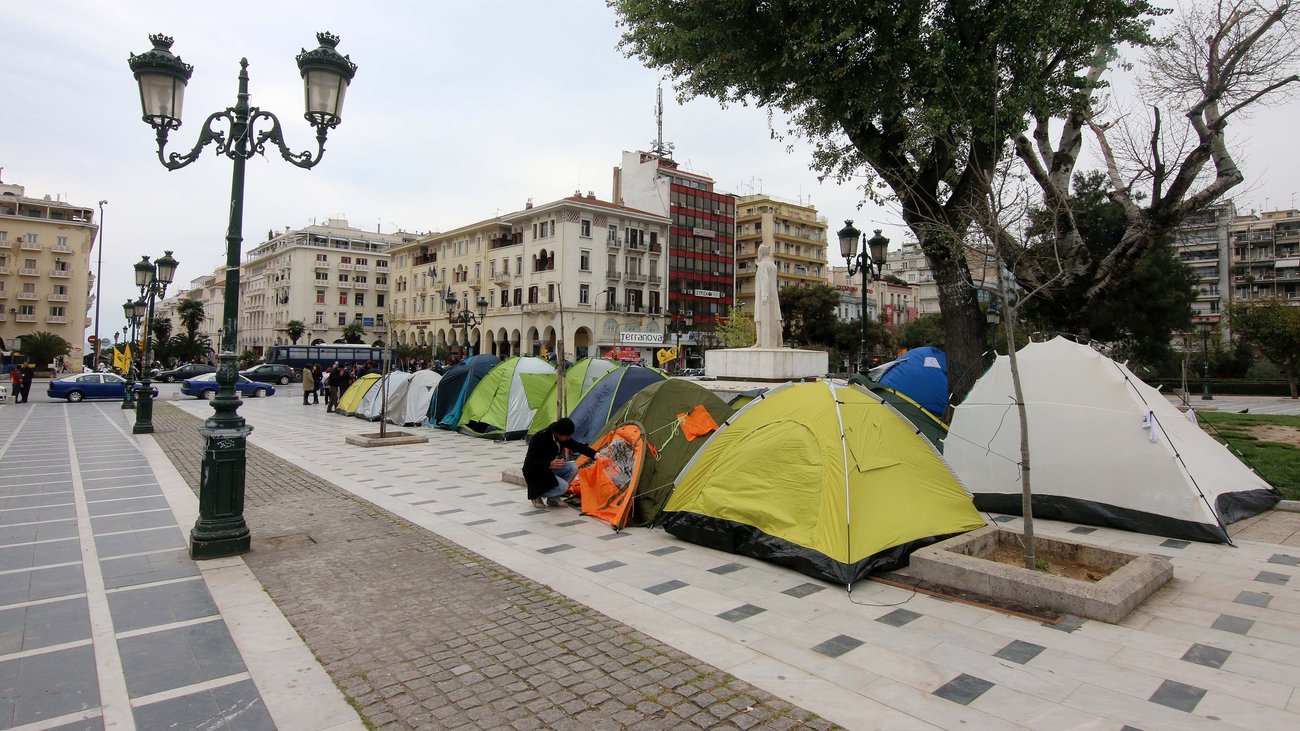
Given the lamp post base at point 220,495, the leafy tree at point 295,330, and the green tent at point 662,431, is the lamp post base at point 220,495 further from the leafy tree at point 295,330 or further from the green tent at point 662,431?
the leafy tree at point 295,330

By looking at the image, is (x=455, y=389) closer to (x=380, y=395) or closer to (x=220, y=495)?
(x=380, y=395)

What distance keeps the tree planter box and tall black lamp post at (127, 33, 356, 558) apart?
20.5 feet

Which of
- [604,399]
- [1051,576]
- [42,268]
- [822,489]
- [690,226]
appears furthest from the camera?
[42,268]

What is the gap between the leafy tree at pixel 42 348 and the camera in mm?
53344

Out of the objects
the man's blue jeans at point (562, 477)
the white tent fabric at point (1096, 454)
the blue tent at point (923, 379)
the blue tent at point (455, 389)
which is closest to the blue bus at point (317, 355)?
the blue tent at point (455, 389)

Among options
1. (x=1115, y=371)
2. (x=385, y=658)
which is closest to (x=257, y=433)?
(x=385, y=658)

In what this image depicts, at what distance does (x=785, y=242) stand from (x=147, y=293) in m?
61.5

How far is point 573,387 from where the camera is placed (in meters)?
15.0

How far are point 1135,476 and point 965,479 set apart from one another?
174 centimetres

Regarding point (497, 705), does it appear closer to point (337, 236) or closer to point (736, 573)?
point (736, 573)

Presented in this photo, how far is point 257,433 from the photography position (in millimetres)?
16906

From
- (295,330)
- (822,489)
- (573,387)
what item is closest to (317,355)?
(295,330)

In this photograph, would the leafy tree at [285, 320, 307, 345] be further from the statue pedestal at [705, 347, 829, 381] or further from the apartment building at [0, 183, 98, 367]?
the statue pedestal at [705, 347, 829, 381]

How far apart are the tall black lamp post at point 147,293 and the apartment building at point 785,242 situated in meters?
55.5
